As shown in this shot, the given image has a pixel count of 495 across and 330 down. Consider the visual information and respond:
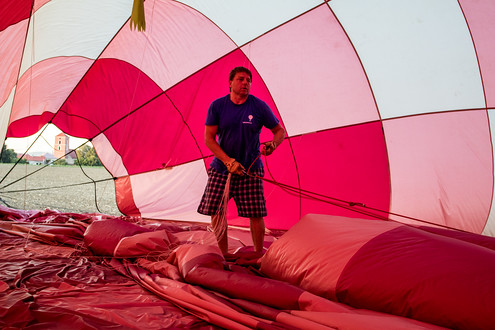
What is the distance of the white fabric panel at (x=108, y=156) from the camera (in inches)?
178

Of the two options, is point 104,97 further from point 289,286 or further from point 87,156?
point 289,286

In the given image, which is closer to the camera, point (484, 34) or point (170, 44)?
point (484, 34)

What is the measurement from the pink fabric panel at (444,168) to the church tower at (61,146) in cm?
360

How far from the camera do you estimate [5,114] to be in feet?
12.9

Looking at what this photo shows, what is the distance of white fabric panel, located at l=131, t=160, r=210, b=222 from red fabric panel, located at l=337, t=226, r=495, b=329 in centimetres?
295

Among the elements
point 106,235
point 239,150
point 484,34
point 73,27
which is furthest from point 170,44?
point 484,34

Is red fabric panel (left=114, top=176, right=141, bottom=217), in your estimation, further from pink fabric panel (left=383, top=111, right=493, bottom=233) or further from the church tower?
pink fabric panel (left=383, top=111, right=493, bottom=233)

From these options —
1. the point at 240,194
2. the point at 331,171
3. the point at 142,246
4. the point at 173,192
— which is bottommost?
the point at 142,246

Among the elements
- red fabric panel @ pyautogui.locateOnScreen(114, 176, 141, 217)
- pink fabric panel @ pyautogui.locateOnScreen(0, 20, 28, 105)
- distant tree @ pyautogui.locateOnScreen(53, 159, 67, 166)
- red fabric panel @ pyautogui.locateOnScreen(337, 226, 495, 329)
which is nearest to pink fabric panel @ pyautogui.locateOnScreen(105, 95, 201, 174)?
red fabric panel @ pyautogui.locateOnScreen(114, 176, 141, 217)

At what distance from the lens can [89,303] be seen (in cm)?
150

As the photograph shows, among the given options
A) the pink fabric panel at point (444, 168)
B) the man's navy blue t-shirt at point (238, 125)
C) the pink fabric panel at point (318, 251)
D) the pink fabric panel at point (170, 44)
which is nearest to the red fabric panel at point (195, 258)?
the pink fabric panel at point (318, 251)

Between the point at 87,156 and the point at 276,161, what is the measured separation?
230 cm

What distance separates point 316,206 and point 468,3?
2.06 metres

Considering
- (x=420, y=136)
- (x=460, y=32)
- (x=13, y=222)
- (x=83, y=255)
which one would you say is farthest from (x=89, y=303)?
(x=460, y=32)
